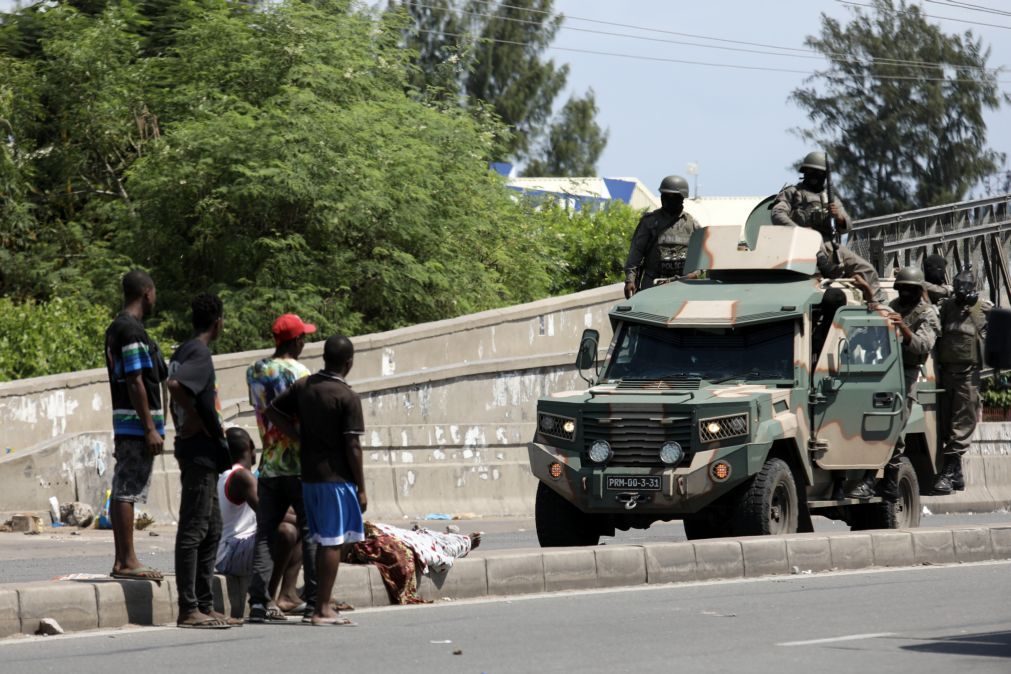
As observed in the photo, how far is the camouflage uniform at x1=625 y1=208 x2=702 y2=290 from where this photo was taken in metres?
17.6

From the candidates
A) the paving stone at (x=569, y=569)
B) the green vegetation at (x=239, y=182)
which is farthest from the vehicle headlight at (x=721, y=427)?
the green vegetation at (x=239, y=182)

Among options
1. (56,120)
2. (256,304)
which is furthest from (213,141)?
(56,120)

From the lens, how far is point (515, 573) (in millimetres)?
11766

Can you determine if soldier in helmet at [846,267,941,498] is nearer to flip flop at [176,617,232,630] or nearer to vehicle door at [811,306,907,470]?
vehicle door at [811,306,907,470]

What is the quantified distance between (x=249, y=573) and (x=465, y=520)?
10.3m

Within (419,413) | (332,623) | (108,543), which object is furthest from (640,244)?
(332,623)

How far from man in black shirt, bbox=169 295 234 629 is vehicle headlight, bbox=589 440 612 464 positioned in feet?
15.7

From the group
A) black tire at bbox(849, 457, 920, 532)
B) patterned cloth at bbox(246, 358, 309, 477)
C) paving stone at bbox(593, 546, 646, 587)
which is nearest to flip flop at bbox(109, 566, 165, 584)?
patterned cloth at bbox(246, 358, 309, 477)

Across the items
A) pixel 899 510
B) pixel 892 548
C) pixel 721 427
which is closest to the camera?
pixel 721 427

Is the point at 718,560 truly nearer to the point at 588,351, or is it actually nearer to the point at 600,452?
the point at 600,452

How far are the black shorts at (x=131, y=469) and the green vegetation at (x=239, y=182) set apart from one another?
13.3 m

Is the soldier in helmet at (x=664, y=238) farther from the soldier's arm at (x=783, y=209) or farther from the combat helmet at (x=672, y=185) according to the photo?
the soldier's arm at (x=783, y=209)

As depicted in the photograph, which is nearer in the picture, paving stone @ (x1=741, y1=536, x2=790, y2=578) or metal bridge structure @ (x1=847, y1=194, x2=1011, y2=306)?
paving stone @ (x1=741, y1=536, x2=790, y2=578)

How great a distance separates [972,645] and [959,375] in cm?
Answer: 846
